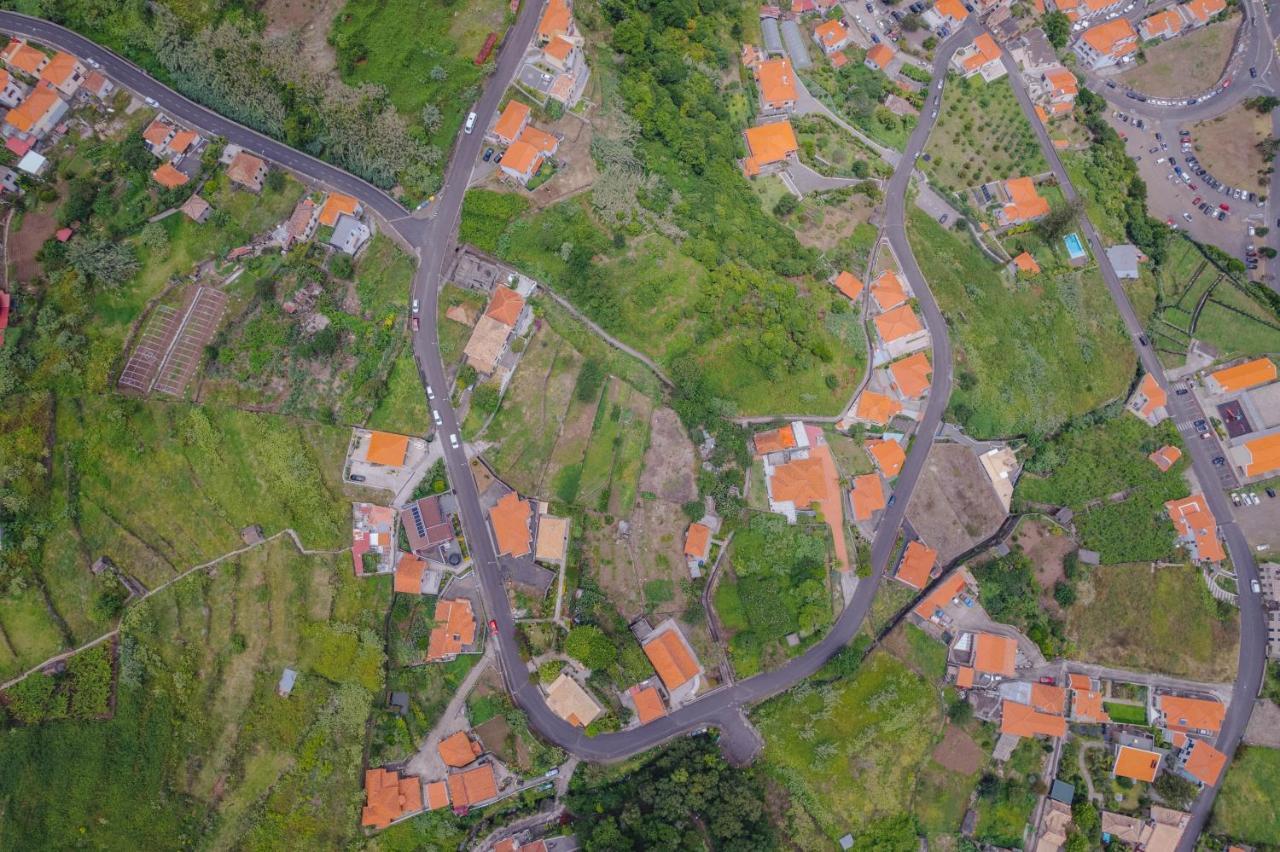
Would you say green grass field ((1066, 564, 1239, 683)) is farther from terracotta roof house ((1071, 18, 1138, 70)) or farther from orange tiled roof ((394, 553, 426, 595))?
orange tiled roof ((394, 553, 426, 595))

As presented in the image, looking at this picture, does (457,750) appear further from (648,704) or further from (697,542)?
(697,542)

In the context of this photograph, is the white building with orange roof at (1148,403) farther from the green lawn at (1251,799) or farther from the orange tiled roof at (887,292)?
the green lawn at (1251,799)

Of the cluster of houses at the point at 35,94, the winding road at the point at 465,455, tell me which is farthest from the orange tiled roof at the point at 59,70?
the winding road at the point at 465,455

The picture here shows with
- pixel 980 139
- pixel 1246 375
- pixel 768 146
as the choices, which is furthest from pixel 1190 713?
pixel 768 146

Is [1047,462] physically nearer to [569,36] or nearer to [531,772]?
[531,772]

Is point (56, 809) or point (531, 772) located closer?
point (56, 809)

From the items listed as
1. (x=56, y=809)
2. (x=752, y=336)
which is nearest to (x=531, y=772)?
(x=56, y=809)

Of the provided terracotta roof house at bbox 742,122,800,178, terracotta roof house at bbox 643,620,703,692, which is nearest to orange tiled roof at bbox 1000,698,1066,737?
terracotta roof house at bbox 643,620,703,692
